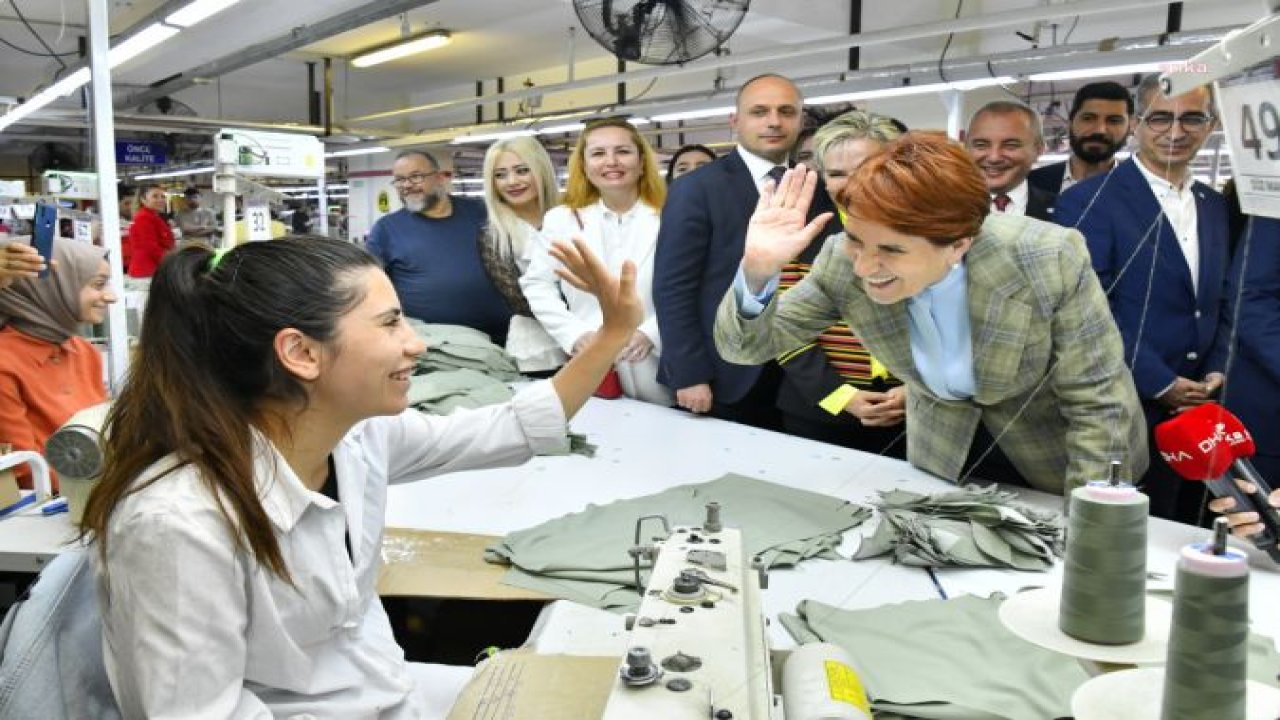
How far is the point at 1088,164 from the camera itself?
2.88 metres

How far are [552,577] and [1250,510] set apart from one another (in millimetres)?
1135

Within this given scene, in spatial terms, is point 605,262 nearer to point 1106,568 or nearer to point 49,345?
point 49,345

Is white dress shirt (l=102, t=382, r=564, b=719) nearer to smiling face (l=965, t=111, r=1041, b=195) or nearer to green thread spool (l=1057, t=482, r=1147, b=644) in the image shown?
green thread spool (l=1057, t=482, r=1147, b=644)

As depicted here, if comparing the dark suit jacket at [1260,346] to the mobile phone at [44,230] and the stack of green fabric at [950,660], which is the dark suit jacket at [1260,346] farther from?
the mobile phone at [44,230]

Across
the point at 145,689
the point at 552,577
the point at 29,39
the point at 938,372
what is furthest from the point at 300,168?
the point at 29,39

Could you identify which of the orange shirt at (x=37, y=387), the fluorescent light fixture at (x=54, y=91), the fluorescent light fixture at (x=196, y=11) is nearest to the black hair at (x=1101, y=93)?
the orange shirt at (x=37, y=387)

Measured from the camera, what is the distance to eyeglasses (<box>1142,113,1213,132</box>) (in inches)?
86.0

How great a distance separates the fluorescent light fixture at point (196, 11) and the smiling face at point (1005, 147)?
2.96m

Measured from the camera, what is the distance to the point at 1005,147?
2.76 metres

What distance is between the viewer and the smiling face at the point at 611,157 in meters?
2.92

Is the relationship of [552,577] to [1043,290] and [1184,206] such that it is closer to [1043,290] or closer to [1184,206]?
[1043,290]

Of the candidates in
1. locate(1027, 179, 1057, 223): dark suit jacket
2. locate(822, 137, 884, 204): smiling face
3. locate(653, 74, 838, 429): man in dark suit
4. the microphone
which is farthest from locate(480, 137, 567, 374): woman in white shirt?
the microphone

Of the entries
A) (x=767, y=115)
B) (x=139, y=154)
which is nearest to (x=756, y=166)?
(x=767, y=115)

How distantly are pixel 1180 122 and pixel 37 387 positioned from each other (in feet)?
9.65
